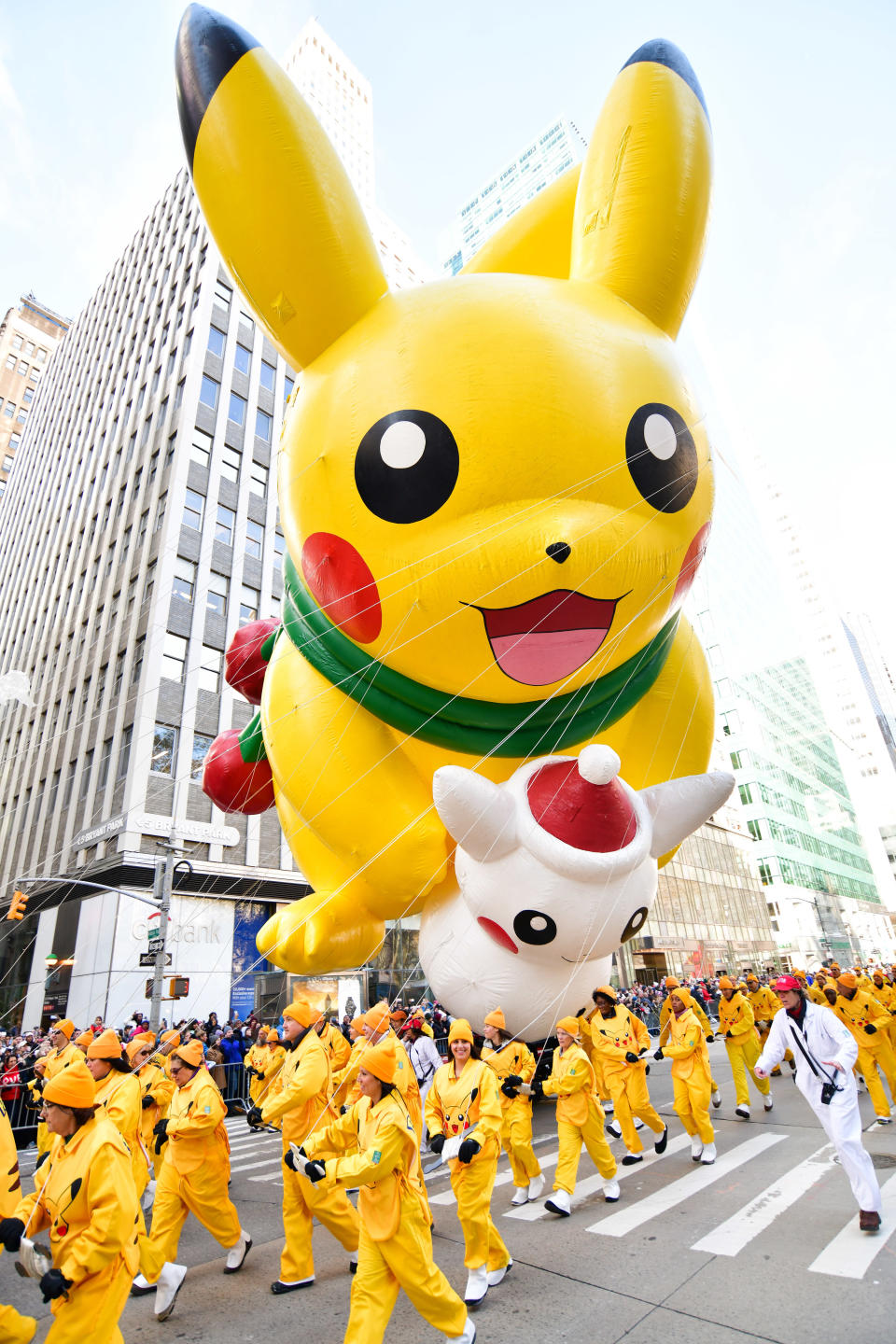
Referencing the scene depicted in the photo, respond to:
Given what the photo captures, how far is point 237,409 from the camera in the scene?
95.0 feet

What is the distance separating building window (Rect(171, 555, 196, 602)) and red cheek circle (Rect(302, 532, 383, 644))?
2169 centimetres

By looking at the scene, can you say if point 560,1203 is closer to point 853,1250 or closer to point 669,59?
point 853,1250

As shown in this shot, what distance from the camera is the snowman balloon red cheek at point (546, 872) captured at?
4137 millimetres

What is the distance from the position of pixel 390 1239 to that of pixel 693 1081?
4.79 metres

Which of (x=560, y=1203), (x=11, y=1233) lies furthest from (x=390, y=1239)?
(x=560, y=1203)

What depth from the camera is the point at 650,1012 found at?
21484 mm

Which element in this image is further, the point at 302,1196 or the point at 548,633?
the point at 302,1196

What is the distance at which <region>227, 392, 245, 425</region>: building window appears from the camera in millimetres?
28672

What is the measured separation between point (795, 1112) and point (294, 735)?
8.68 m

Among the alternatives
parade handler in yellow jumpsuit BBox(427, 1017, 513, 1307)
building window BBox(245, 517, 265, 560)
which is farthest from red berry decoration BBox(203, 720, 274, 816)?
building window BBox(245, 517, 265, 560)

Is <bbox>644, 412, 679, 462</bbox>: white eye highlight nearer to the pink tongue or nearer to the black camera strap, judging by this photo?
the pink tongue

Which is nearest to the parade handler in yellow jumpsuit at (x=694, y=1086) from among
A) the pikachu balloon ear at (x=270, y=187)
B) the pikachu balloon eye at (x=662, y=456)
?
the pikachu balloon eye at (x=662, y=456)

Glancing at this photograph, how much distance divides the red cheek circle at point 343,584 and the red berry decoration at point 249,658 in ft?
7.09

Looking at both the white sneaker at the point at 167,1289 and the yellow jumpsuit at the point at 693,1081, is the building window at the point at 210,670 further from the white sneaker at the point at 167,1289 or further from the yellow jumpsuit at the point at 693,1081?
the white sneaker at the point at 167,1289
